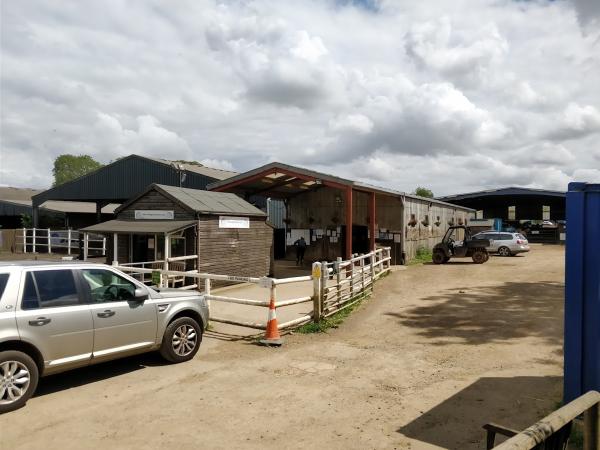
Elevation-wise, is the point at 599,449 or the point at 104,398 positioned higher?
the point at 599,449

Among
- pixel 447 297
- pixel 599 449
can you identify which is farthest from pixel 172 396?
pixel 447 297

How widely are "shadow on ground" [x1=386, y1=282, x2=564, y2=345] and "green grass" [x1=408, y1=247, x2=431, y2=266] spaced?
966 cm

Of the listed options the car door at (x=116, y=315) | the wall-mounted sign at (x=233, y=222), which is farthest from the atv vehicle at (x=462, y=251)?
the car door at (x=116, y=315)

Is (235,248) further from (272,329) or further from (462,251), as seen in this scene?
(462,251)

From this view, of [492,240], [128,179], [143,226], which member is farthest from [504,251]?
[128,179]

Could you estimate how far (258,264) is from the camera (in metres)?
18.5

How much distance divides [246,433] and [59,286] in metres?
3.34

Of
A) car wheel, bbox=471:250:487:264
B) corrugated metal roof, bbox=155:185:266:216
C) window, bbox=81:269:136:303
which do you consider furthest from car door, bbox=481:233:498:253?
window, bbox=81:269:136:303

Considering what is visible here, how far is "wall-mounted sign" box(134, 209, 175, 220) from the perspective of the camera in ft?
53.4

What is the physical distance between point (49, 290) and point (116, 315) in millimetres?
985

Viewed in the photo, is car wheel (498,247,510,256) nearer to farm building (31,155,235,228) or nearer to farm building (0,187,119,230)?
farm building (31,155,235,228)

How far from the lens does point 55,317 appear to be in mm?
6152

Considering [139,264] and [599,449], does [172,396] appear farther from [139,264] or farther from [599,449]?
[139,264]

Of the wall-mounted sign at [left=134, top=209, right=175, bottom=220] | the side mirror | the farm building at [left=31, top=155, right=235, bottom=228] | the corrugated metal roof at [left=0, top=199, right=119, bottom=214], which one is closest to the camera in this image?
the side mirror
